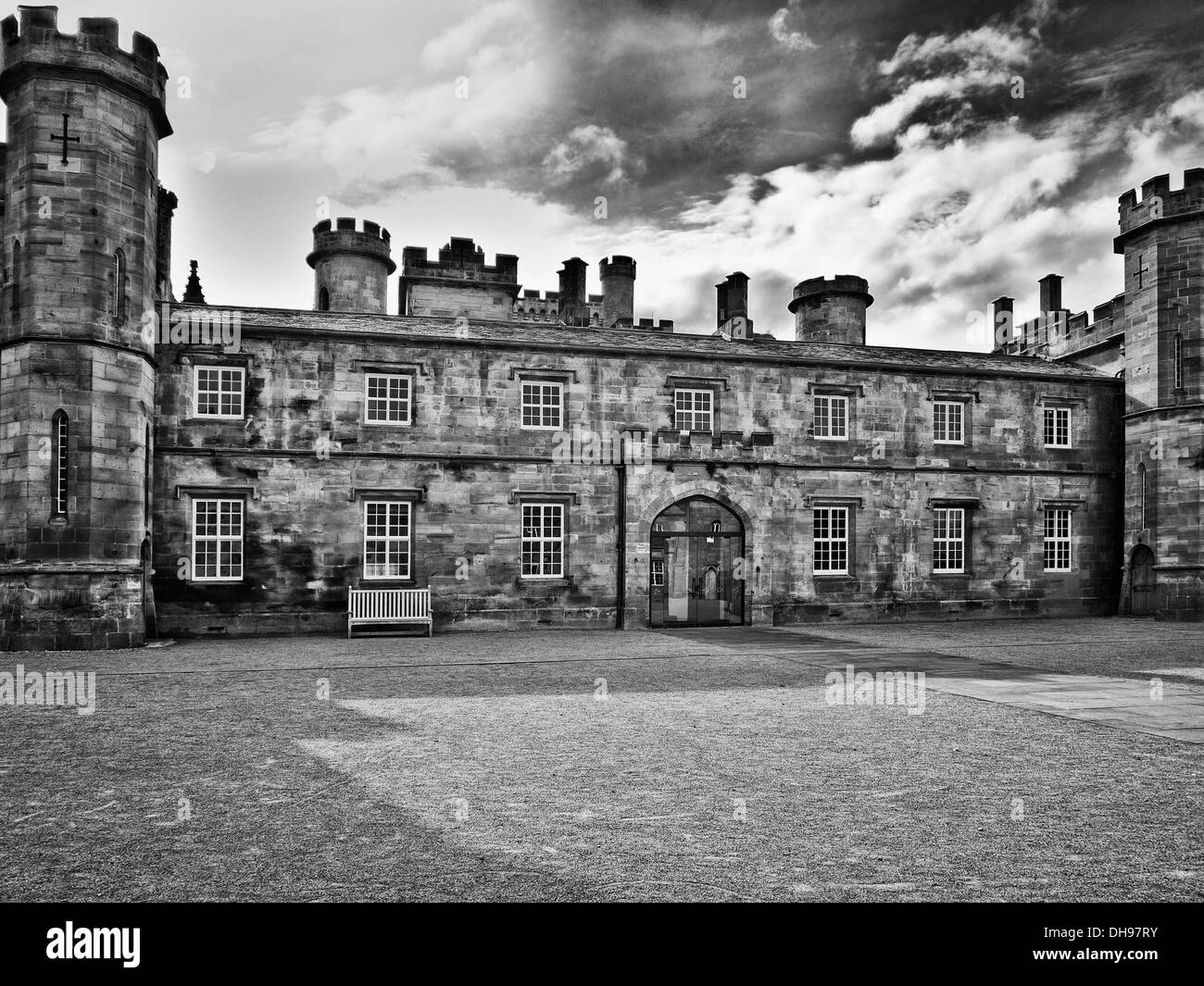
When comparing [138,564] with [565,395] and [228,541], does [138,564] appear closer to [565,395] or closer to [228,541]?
[228,541]

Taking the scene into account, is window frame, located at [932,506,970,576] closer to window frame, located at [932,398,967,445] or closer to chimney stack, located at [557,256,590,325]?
window frame, located at [932,398,967,445]

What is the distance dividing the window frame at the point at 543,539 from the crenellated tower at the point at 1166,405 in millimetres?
18454

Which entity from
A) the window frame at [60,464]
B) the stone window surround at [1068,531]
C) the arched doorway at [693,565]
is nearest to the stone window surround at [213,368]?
the window frame at [60,464]

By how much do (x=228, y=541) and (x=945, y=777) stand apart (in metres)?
18.9

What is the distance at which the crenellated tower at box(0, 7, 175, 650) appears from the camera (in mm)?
18375

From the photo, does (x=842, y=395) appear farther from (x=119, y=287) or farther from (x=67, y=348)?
(x=67, y=348)

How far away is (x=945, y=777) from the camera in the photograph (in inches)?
307

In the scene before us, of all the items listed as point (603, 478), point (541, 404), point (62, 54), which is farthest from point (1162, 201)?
point (62, 54)

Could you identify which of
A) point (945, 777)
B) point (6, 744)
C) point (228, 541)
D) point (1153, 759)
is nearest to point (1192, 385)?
point (1153, 759)

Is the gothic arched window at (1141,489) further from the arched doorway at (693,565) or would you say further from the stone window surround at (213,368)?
the stone window surround at (213,368)

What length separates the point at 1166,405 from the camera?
27094mm

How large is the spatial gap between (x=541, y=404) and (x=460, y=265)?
18.9 m

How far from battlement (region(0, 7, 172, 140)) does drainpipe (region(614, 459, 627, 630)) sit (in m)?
15.0

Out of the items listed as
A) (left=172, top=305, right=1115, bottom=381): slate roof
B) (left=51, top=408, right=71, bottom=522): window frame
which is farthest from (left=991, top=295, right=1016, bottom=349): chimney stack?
(left=51, top=408, right=71, bottom=522): window frame
